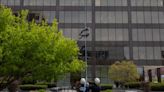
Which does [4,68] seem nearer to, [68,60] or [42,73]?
[42,73]

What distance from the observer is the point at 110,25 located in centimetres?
7962

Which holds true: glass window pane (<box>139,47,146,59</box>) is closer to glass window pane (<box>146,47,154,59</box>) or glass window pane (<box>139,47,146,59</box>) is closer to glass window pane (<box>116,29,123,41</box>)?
glass window pane (<box>146,47,154,59</box>)

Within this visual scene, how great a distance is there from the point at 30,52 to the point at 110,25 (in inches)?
2369

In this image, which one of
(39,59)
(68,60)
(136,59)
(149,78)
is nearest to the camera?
(39,59)

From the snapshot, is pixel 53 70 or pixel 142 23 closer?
pixel 53 70

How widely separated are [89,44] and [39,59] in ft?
192

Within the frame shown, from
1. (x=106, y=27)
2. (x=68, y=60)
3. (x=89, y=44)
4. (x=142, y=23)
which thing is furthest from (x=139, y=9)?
(x=68, y=60)

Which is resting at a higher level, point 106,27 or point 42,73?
point 106,27

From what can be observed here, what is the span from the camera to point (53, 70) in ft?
68.5

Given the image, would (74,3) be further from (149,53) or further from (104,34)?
(149,53)

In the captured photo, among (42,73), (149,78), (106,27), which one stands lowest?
(149,78)

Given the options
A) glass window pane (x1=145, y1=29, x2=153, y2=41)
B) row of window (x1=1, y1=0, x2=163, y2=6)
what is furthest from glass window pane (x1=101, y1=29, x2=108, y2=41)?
glass window pane (x1=145, y1=29, x2=153, y2=41)

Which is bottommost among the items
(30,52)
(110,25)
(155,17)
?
(30,52)

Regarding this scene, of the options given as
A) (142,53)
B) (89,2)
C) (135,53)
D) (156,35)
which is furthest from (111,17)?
(156,35)
